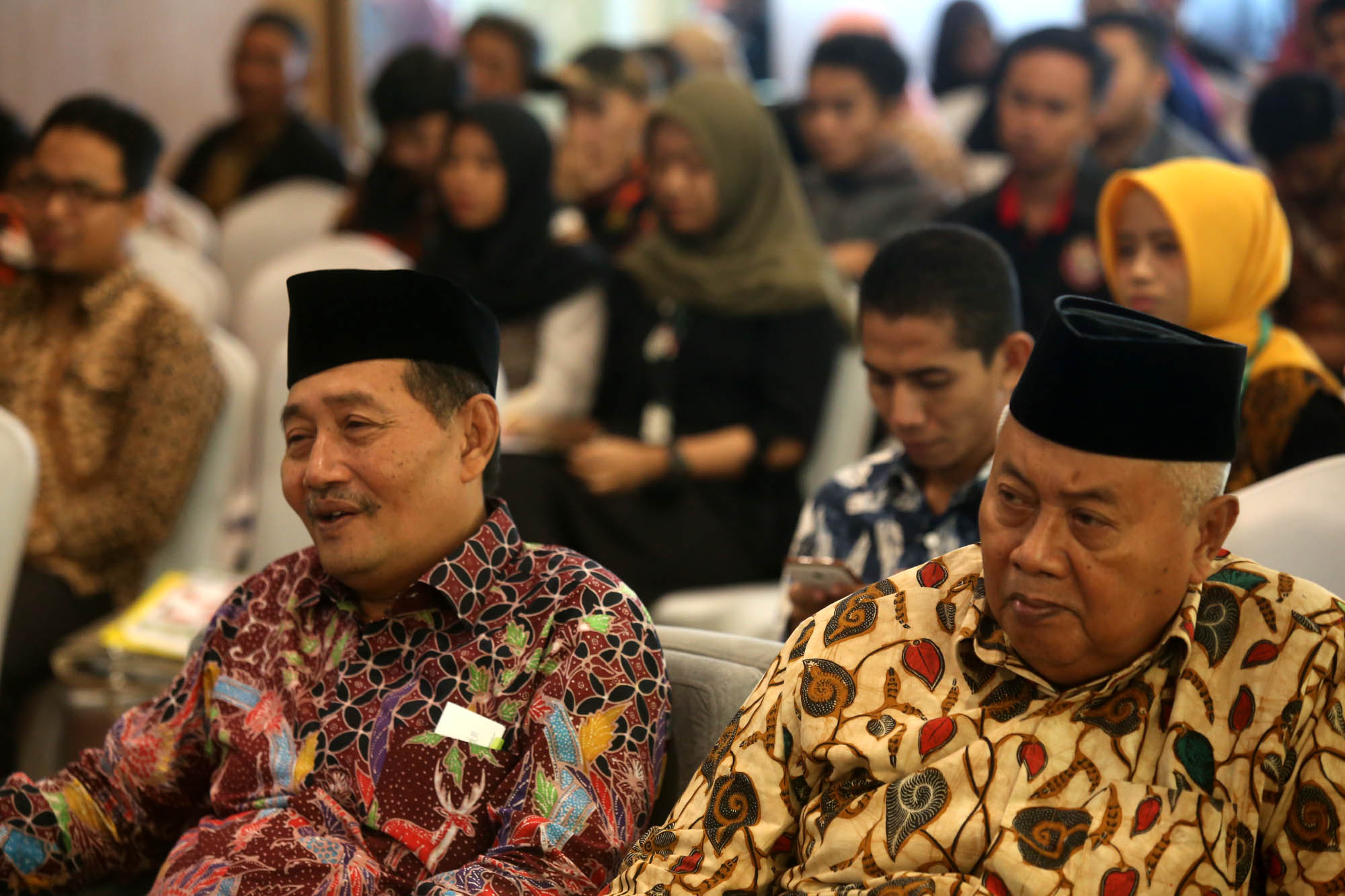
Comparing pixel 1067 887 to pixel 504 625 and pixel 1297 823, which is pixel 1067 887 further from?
pixel 504 625

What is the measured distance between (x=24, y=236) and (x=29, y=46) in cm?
311

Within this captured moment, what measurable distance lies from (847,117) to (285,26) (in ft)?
8.53

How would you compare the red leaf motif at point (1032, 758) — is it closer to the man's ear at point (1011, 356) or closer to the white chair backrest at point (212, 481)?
the man's ear at point (1011, 356)

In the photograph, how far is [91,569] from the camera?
3223 millimetres

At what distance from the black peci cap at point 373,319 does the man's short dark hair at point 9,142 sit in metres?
3.28

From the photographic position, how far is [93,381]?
10.5 ft

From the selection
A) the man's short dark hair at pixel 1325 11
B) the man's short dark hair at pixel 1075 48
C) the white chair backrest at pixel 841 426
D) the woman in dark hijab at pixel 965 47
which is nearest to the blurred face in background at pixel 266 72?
the woman in dark hijab at pixel 965 47

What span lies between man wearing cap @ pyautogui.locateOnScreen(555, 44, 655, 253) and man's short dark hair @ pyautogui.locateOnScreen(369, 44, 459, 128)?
1.31 ft

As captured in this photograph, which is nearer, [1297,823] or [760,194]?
[1297,823]

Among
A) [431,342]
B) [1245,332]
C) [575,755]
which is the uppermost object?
[431,342]

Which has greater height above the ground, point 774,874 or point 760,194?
point 760,194

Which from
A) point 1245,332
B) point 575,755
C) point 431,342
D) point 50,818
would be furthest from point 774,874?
point 1245,332

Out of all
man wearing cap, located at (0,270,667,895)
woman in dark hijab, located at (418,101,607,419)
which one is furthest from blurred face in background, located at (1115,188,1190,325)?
woman in dark hijab, located at (418,101,607,419)

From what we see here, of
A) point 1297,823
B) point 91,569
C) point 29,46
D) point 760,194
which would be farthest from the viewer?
point 29,46
